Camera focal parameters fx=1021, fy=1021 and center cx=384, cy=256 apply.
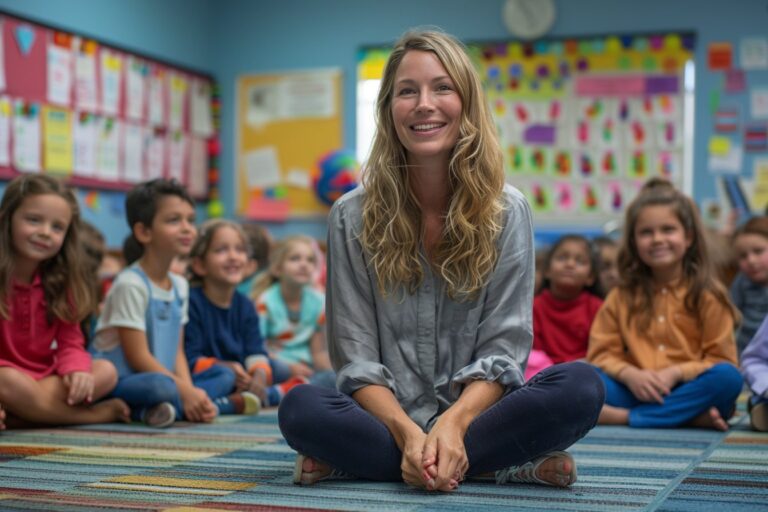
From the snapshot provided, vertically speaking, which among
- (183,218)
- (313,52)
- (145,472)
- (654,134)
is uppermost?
(313,52)

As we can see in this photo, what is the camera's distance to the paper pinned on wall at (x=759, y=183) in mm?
5199

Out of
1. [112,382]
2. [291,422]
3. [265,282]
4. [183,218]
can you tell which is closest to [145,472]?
[291,422]

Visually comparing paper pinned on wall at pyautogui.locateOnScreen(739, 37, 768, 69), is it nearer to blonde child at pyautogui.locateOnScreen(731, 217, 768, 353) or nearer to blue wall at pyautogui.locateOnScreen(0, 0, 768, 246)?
blue wall at pyautogui.locateOnScreen(0, 0, 768, 246)

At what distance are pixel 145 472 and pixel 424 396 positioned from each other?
52cm

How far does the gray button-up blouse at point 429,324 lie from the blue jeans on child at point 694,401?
815 mm

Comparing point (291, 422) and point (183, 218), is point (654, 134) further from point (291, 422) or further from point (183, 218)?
point (291, 422)

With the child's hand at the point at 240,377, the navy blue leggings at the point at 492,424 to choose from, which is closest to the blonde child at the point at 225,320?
the child's hand at the point at 240,377

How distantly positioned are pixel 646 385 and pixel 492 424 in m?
1.09

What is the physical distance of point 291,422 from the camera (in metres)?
1.70

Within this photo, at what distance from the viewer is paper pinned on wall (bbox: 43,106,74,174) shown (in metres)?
4.86

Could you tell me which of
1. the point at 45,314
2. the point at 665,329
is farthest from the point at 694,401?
the point at 45,314

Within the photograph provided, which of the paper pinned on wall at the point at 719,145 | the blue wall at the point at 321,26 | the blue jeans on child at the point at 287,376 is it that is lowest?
the blue jeans on child at the point at 287,376

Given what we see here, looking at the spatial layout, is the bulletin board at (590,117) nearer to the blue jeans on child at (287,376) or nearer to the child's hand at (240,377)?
the blue jeans on child at (287,376)

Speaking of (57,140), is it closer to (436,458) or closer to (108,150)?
(108,150)
